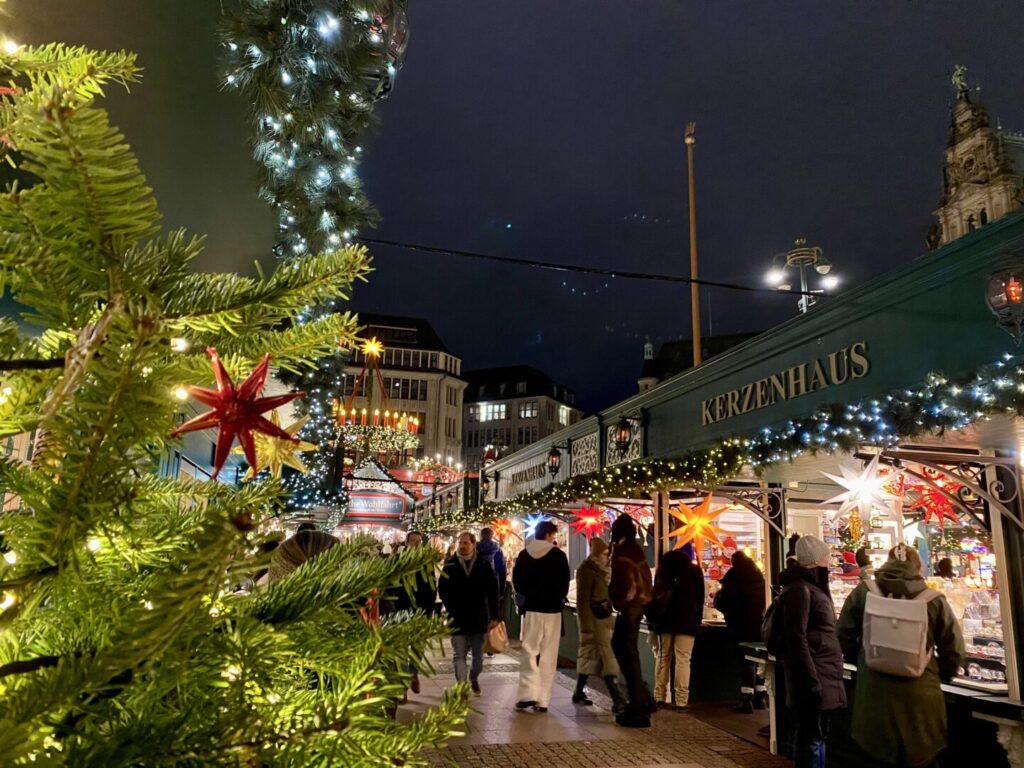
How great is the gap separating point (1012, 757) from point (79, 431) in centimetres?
687

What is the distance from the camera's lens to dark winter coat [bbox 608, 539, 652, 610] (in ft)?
28.2

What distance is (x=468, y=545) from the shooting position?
9.47m

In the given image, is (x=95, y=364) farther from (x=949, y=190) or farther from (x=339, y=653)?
(x=949, y=190)

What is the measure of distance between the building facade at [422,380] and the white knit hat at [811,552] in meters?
70.0

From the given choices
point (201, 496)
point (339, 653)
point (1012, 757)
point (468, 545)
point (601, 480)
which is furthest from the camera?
point (601, 480)

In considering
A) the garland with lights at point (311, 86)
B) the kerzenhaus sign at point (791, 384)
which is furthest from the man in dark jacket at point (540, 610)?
the garland with lights at point (311, 86)

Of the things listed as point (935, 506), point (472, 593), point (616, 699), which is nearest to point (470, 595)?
point (472, 593)

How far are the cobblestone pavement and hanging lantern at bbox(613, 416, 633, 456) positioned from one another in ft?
13.3

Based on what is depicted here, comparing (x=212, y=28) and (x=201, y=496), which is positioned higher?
(x=212, y=28)

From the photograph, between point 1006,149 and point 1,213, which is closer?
point 1,213

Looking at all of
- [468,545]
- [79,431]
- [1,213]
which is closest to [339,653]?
[79,431]

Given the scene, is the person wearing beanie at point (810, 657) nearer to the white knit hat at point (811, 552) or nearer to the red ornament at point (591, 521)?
the white knit hat at point (811, 552)

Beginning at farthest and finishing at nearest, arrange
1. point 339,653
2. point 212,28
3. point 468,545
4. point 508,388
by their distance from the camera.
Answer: point 508,388, point 468,545, point 212,28, point 339,653

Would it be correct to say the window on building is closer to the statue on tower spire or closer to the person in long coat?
the statue on tower spire
